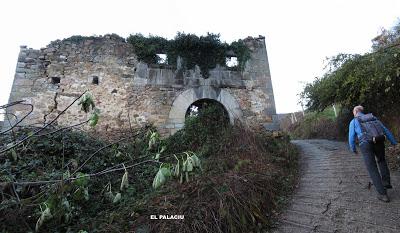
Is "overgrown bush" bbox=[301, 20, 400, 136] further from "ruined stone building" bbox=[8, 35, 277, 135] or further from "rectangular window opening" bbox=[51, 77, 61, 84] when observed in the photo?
"rectangular window opening" bbox=[51, 77, 61, 84]

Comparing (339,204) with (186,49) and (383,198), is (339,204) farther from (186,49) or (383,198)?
(186,49)

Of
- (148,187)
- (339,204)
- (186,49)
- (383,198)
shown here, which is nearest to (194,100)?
(186,49)

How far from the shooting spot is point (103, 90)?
655cm

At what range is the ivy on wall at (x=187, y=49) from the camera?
7.06 metres

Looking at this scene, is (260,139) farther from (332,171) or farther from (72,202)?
(72,202)

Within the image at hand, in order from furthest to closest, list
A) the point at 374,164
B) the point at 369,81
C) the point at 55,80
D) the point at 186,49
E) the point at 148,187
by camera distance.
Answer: the point at 186,49
the point at 55,80
the point at 369,81
the point at 148,187
the point at 374,164

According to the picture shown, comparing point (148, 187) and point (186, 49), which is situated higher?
point (186, 49)

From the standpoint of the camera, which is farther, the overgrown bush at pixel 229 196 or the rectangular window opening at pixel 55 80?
the rectangular window opening at pixel 55 80

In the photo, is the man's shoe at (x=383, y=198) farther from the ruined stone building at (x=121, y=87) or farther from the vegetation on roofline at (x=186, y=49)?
the vegetation on roofline at (x=186, y=49)

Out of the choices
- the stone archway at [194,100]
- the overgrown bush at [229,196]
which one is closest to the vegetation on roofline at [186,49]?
the stone archway at [194,100]

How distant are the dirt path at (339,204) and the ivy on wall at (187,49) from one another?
162 inches

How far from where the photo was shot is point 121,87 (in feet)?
21.8

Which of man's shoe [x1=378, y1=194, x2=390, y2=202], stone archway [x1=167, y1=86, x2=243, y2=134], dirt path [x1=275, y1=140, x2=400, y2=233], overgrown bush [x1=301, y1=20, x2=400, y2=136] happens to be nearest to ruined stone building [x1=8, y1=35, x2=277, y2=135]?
stone archway [x1=167, y1=86, x2=243, y2=134]

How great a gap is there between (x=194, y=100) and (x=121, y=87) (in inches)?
80.0
